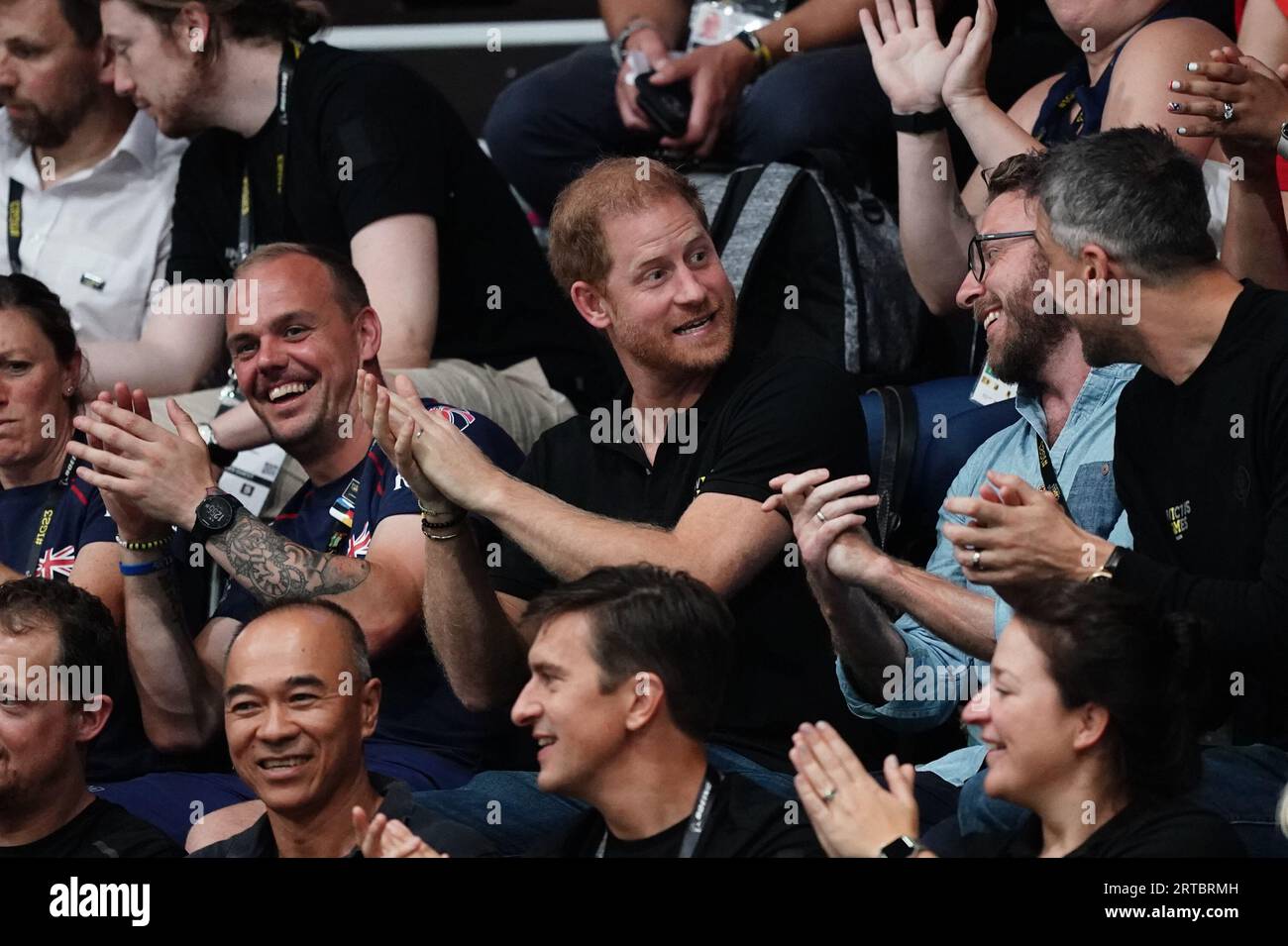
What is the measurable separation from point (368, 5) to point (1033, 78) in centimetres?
226

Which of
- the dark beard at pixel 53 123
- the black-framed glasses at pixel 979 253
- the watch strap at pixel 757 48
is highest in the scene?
the watch strap at pixel 757 48

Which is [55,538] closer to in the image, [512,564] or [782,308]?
[512,564]

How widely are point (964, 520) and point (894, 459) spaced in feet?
0.78

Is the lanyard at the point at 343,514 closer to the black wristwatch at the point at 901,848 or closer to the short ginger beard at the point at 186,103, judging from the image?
the short ginger beard at the point at 186,103

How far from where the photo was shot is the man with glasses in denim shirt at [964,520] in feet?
8.84

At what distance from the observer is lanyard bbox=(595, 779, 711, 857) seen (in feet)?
7.95

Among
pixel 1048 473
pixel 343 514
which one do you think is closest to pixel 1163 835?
pixel 1048 473

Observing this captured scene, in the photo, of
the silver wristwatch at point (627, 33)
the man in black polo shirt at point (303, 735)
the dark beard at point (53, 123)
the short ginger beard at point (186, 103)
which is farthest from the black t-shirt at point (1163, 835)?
the dark beard at point (53, 123)

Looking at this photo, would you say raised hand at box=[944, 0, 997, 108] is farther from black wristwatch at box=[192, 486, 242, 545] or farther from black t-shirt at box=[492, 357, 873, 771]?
black wristwatch at box=[192, 486, 242, 545]

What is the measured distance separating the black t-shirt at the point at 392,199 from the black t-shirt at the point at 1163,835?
6.74ft

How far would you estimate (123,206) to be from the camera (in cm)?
434

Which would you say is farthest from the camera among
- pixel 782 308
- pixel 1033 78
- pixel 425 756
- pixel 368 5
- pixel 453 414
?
pixel 368 5

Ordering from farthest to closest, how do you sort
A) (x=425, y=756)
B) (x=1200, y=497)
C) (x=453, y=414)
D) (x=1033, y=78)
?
(x=1033, y=78) → (x=453, y=414) → (x=425, y=756) → (x=1200, y=497)

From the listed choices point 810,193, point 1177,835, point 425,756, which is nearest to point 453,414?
point 425,756
